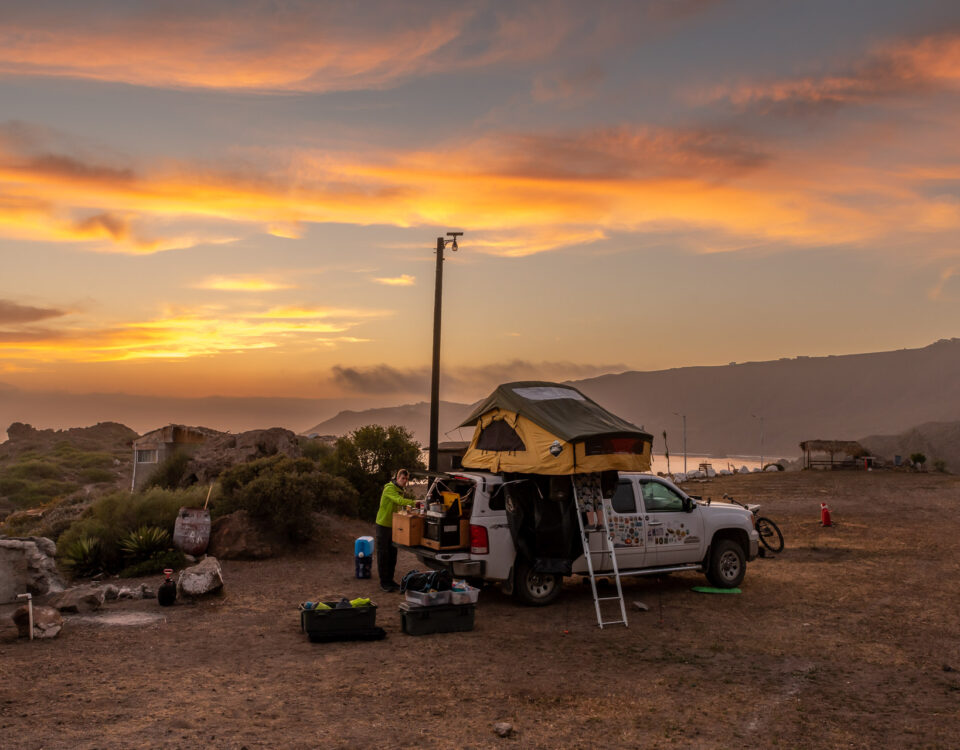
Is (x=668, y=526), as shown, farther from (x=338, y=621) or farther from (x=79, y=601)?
(x=79, y=601)

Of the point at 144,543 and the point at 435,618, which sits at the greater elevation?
the point at 144,543

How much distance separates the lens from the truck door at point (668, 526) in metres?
12.9

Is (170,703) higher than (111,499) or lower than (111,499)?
lower

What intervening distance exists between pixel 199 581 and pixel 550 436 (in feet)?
19.3

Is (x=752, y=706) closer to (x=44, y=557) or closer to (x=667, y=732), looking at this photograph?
(x=667, y=732)

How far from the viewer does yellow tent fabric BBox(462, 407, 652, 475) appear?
11633 mm

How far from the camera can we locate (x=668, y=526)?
13.0 metres

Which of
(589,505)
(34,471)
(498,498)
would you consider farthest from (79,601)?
(34,471)

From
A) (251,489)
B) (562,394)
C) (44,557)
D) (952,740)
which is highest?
(562,394)

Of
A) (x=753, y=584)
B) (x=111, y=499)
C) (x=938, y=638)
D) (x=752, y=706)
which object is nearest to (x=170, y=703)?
(x=752, y=706)

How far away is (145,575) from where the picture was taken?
1506 centimetres

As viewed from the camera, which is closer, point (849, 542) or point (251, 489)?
point (251, 489)

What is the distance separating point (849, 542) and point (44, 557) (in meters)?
17.2

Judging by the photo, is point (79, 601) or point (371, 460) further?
point (371, 460)
